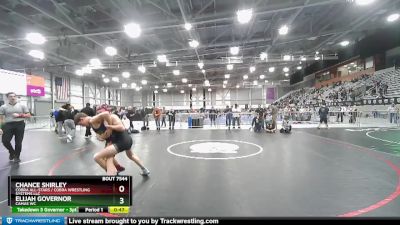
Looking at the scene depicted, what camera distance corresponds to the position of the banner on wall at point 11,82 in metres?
17.6

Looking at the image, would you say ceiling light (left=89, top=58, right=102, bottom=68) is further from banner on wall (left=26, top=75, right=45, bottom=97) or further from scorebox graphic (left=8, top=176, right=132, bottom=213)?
scorebox graphic (left=8, top=176, right=132, bottom=213)

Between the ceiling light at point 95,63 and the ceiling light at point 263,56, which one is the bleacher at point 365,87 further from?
the ceiling light at point 95,63

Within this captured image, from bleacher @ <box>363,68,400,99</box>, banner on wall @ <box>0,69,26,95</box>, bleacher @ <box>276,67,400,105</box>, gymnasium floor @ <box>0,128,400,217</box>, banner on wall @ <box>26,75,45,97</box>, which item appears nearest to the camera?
gymnasium floor @ <box>0,128,400,217</box>

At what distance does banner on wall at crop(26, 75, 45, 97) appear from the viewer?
75.4ft

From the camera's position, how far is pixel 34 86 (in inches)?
939

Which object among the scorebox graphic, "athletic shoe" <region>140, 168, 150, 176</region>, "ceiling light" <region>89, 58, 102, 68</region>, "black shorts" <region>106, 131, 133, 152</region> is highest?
"ceiling light" <region>89, 58, 102, 68</region>

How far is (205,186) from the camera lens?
423 centimetres

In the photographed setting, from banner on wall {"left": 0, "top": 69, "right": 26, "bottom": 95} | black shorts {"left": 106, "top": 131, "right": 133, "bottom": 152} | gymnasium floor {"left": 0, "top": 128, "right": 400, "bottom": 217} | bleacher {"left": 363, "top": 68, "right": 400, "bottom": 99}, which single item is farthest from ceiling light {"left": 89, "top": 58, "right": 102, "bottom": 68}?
bleacher {"left": 363, "top": 68, "right": 400, "bottom": 99}

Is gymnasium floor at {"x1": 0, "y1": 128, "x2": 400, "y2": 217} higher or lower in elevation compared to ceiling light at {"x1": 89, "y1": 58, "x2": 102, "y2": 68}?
lower

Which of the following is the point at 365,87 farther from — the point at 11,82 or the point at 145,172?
the point at 11,82

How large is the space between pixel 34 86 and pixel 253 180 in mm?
26161

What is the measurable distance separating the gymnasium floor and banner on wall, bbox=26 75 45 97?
18910 mm

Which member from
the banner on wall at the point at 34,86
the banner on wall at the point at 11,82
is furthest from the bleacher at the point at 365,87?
the banner on wall at the point at 34,86

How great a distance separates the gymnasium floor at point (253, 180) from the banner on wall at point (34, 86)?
62.0 feet
